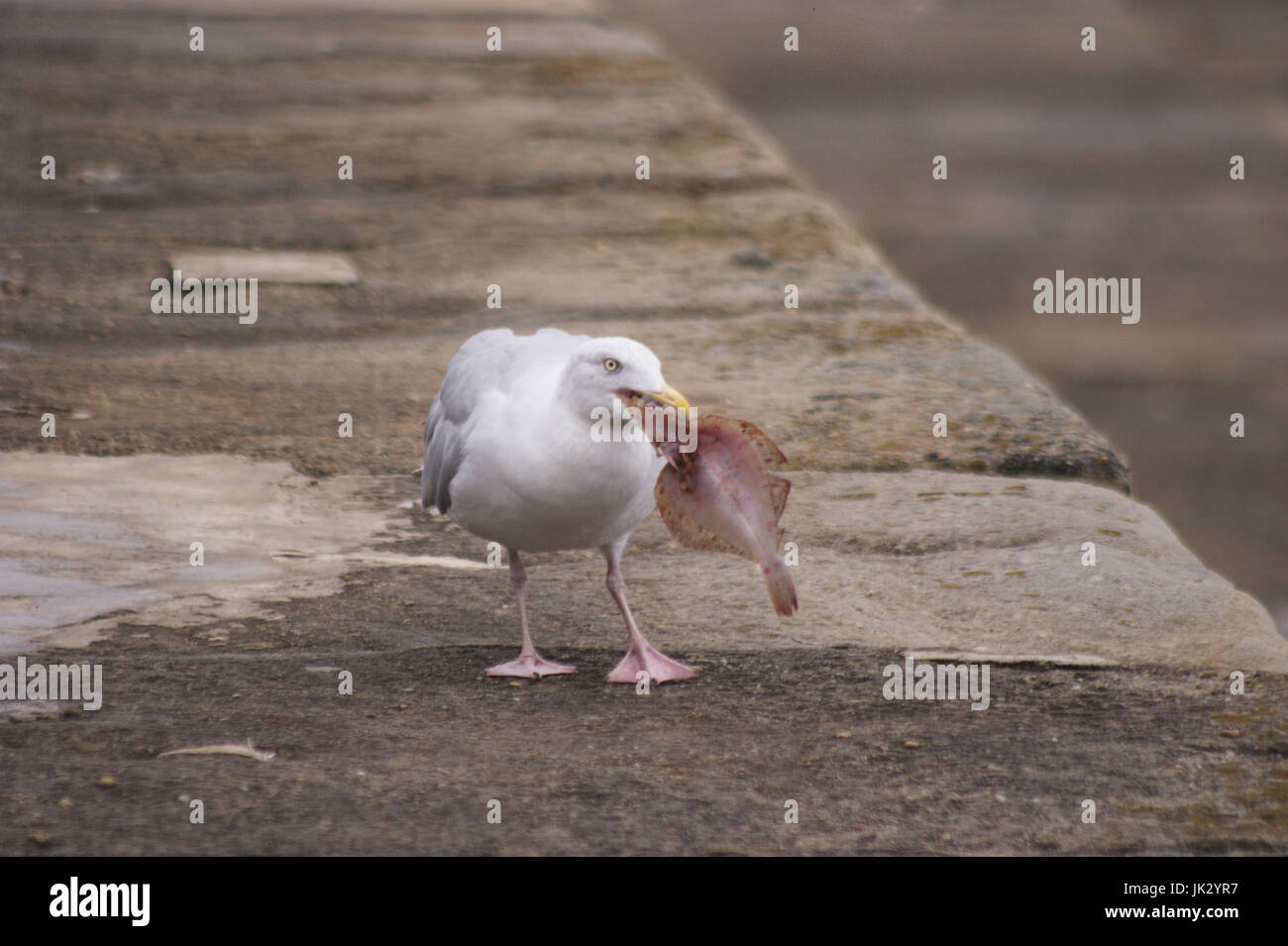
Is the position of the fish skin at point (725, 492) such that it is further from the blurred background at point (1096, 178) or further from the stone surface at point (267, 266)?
the blurred background at point (1096, 178)

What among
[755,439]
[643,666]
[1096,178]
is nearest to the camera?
[755,439]

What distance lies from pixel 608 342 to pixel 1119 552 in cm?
214

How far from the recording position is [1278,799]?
3.96 m

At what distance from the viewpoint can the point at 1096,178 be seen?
13750 mm

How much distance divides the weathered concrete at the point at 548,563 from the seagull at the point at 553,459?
0.95ft

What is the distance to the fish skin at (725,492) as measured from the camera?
444cm

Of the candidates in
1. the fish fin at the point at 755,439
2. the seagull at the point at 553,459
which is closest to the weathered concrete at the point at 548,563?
the seagull at the point at 553,459

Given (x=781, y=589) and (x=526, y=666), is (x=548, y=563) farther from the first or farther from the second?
(x=781, y=589)

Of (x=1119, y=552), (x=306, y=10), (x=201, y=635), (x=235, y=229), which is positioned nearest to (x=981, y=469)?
(x=1119, y=552)

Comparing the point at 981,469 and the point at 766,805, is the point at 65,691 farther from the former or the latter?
the point at 981,469

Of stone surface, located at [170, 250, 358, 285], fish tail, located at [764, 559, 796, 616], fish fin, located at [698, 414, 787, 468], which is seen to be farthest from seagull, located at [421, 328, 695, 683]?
stone surface, located at [170, 250, 358, 285]

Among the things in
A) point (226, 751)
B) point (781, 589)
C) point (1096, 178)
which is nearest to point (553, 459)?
Answer: point (781, 589)

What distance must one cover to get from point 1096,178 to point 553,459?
10.3 meters

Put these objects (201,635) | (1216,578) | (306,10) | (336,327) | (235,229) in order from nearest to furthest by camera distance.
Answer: (201,635), (1216,578), (336,327), (235,229), (306,10)
